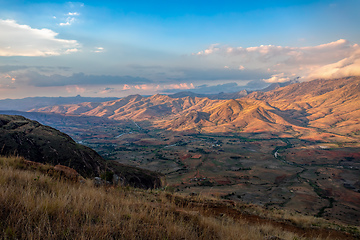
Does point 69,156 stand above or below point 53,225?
below

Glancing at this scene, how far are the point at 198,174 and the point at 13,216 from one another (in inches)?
4429

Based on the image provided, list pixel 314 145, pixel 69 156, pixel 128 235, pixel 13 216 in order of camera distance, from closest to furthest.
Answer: pixel 13 216 → pixel 128 235 → pixel 69 156 → pixel 314 145

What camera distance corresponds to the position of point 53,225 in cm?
342

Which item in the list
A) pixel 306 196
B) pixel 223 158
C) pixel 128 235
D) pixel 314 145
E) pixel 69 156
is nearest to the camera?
pixel 128 235

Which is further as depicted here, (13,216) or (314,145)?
(314,145)

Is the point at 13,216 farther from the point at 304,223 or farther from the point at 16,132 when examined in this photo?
the point at 16,132

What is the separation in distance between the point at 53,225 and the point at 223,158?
157 meters

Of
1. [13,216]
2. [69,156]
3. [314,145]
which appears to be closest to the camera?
[13,216]

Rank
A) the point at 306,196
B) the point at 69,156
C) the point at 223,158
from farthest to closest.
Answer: the point at 223,158 < the point at 306,196 < the point at 69,156

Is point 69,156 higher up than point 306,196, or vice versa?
point 69,156

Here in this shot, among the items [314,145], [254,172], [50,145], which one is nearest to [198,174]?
[254,172]

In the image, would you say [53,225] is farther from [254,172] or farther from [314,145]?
[314,145]

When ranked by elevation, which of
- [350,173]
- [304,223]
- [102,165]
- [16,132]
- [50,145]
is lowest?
[350,173]

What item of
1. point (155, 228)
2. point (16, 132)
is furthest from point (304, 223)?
point (16, 132)
